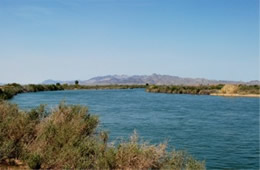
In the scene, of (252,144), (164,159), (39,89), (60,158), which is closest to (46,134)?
(60,158)

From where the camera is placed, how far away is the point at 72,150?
10.0 m

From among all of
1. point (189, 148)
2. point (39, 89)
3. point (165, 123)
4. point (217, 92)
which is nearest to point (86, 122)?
point (189, 148)

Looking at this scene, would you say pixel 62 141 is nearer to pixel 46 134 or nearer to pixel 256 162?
pixel 46 134

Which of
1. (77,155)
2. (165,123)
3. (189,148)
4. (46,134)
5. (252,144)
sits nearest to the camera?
(77,155)

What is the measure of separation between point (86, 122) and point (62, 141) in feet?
9.33

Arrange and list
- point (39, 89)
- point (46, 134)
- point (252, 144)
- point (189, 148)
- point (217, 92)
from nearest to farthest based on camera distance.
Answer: point (46, 134) → point (189, 148) → point (252, 144) → point (217, 92) → point (39, 89)

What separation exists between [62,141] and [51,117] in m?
3.46

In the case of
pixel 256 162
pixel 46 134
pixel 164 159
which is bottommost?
pixel 256 162

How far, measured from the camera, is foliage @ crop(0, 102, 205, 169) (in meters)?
9.77

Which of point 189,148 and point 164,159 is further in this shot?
point 189,148

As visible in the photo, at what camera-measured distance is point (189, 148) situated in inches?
767

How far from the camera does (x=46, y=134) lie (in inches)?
463

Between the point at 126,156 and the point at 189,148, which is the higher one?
the point at 126,156

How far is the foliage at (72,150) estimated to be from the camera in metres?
9.77
